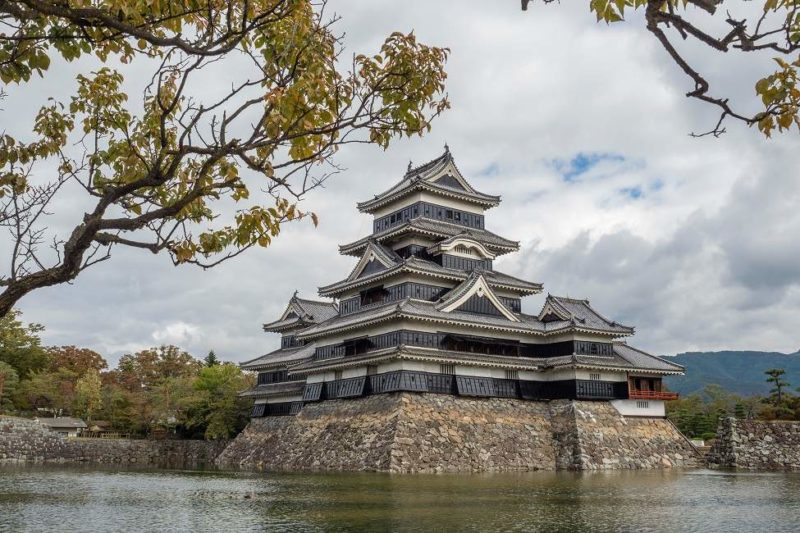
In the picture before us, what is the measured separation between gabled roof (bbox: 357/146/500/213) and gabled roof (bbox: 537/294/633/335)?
804 cm

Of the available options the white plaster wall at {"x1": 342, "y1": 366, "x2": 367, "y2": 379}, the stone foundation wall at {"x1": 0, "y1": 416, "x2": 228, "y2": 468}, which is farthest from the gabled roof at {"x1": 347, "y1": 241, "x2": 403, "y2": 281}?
the stone foundation wall at {"x1": 0, "y1": 416, "x2": 228, "y2": 468}

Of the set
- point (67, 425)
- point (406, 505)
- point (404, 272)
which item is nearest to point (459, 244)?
point (404, 272)

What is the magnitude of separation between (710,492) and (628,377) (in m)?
20.7

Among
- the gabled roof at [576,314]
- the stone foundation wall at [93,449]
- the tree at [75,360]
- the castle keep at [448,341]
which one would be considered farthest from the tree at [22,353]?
the gabled roof at [576,314]

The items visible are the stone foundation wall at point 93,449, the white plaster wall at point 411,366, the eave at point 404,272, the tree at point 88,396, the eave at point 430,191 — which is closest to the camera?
the white plaster wall at point 411,366

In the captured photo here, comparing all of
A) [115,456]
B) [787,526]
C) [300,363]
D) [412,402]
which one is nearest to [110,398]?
[115,456]

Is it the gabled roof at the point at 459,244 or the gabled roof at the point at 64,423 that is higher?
the gabled roof at the point at 459,244

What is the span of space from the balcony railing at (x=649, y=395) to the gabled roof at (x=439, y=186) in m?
15.1

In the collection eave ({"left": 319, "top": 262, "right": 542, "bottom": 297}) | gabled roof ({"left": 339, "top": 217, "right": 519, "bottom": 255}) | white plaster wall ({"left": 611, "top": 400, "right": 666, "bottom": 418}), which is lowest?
white plaster wall ({"left": 611, "top": 400, "right": 666, "bottom": 418})

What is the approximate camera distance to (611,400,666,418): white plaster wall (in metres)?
42.0

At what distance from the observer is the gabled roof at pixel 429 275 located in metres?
40.0

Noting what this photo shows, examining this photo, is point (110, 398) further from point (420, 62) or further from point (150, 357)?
point (420, 62)

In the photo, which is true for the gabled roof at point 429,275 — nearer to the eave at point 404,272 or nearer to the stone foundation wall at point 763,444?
the eave at point 404,272

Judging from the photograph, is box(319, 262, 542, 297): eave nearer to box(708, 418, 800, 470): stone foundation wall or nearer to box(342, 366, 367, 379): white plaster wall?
box(342, 366, 367, 379): white plaster wall
